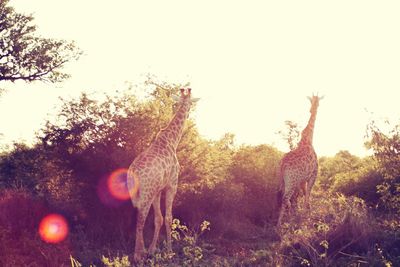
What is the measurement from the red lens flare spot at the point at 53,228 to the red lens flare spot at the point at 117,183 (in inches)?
48.6

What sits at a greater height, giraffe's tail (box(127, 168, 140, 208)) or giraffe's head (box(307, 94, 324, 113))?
giraffe's head (box(307, 94, 324, 113))

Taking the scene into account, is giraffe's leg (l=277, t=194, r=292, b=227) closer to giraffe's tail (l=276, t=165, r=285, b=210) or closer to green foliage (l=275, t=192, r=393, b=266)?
giraffe's tail (l=276, t=165, r=285, b=210)

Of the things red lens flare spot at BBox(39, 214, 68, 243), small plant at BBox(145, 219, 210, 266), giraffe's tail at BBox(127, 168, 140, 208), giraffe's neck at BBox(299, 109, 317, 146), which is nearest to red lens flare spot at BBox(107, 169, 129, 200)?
red lens flare spot at BBox(39, 214, 68, 243)

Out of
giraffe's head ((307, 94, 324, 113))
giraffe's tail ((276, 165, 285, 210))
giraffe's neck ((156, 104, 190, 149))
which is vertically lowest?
giraffe's tail ((276, 165, 285, 210))

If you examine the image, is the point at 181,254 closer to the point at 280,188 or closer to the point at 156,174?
the point at 156,174

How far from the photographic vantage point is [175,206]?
43.3 ft

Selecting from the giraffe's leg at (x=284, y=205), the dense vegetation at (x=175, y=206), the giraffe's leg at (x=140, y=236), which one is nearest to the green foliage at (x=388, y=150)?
the dense vegetation at (x=175, y=206)

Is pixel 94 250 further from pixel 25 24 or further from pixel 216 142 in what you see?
pixel 25 24

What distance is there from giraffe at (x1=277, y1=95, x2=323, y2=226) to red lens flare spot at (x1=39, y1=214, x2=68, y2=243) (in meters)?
5.24

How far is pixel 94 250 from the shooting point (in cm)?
1017

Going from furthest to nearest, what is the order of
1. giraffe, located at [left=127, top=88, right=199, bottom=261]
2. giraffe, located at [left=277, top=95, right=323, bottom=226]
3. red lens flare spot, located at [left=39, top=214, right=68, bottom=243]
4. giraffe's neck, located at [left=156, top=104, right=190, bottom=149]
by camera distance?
giraffe, located at [left=277, top=95, right=323, bottom=226]
giraffe's neck, located at [left=156, top=104, right=190, bottom=149]
giraffe, located at [left=127, top=88, right=199, bottom=261]
red lens flare spot, located at [left=39, top=214, right=68, bottom=243]

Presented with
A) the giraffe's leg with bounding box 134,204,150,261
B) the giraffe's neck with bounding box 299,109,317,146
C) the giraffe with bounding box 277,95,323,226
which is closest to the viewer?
the giraffe's leg with bounding box 134,204,150,261

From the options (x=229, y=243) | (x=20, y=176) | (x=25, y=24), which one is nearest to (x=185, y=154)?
(x=229, y=243)

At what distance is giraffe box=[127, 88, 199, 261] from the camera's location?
31.7 feet
